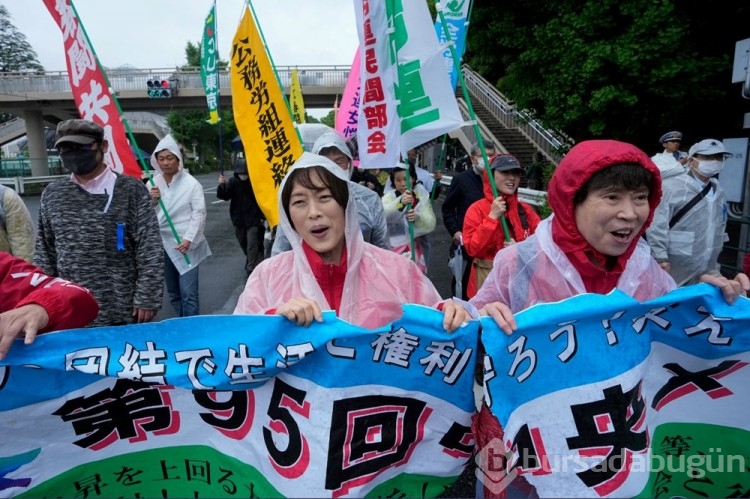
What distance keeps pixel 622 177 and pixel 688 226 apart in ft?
10.3

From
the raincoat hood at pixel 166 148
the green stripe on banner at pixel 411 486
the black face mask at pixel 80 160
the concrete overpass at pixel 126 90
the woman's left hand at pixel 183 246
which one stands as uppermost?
the concrete overpass at pixel 126 90

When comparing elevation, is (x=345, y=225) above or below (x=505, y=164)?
below

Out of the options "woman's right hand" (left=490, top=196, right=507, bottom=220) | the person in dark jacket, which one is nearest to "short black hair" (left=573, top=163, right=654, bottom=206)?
"woman's right hand" (left=490, top=196, right=507, bottom=220)

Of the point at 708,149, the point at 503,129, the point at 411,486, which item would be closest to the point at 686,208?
the point at 708,149

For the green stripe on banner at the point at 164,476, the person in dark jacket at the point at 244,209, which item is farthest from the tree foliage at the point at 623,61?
the green stripe on banner at the point at 164,476

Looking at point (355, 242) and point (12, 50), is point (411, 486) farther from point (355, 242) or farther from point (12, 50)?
point (12, 50)

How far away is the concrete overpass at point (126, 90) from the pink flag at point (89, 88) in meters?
28.6

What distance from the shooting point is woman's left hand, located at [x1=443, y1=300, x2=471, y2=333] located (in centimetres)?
179

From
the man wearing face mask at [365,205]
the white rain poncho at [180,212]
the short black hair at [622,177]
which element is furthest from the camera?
the white rain poncho at [180,212]

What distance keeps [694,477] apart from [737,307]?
71 cm

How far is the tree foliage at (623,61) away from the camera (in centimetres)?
720

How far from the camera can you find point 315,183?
86.0 inches

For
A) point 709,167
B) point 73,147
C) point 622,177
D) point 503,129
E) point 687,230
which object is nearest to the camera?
point 622,177

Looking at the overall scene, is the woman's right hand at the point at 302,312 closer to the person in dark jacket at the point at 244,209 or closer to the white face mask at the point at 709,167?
the white face mask at the point at 709,167
